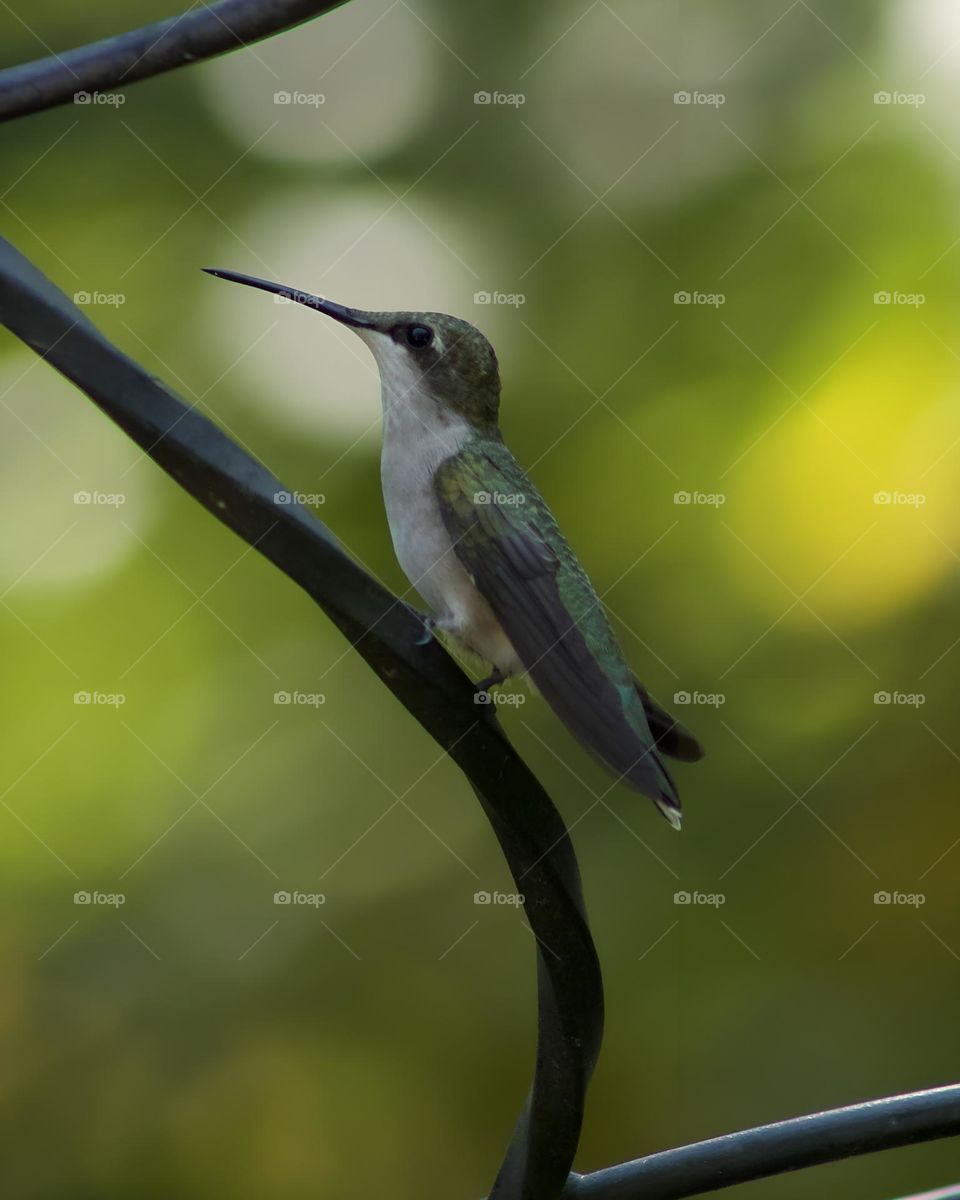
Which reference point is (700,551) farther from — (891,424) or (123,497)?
(123,497)

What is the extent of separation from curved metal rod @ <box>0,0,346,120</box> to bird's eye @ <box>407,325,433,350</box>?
1.44 metres

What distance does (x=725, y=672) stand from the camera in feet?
12.2

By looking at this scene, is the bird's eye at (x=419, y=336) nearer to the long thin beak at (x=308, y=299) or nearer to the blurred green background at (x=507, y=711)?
the long thin beak at (x=308, y=299)

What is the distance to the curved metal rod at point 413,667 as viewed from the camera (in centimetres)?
84

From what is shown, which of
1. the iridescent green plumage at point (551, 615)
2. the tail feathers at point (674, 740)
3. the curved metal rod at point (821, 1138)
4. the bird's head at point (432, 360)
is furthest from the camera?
the bird's head at point (432, 360)

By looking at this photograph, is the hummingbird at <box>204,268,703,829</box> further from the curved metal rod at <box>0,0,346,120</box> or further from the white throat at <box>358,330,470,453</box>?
the curved metal rod at <box>0,0,346,120</box>

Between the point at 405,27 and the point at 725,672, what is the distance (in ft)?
7.58

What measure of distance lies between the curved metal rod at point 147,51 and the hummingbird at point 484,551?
0.80 m

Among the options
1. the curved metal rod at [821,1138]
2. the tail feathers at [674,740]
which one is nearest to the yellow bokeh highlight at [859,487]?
the tail feathers at [674,740]

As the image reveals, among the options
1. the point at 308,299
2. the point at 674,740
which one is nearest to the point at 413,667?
the point at 308,299

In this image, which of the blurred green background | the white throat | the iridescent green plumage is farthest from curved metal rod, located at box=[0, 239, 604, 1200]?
the blurred green background

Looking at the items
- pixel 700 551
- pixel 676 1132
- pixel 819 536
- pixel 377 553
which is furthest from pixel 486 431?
pixel 676 1132

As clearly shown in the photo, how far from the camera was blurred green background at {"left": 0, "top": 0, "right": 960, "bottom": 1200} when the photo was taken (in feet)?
12.2

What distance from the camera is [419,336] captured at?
2527 mm
